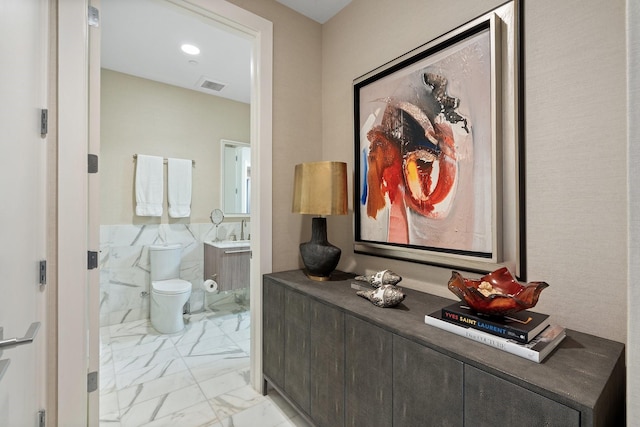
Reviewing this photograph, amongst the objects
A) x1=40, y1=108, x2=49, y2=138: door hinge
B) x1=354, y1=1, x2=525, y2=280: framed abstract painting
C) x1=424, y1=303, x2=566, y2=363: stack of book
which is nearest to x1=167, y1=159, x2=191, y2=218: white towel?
x1=40, y1=108, x2=49, y2=138: door hinge

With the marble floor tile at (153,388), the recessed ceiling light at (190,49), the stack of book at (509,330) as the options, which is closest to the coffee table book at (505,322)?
the stack of book at (509,330)

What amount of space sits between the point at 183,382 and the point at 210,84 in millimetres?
3163

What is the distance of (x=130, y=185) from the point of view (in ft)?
10.8

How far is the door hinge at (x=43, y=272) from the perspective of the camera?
1283mm

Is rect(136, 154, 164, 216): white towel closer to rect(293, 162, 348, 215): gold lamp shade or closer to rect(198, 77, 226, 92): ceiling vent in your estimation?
rect(198, 77, 226, 92): ceiling vent

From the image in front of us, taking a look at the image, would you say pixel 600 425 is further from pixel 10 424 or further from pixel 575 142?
pixel 10 424

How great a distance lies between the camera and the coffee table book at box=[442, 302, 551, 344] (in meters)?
0.93

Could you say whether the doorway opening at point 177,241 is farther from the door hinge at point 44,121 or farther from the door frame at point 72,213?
the door hinge at point 44,121

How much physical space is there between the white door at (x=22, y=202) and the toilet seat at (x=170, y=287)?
1.61 meters

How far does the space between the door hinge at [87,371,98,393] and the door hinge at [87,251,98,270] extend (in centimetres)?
55

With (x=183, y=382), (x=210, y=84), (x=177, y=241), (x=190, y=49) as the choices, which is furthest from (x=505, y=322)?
(x=210, y=84)

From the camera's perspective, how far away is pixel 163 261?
10.8 ft

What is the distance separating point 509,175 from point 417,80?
0.72 meters

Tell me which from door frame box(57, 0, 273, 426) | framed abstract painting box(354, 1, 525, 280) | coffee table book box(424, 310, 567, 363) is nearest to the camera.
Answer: coffee table book box(424, 310, 567, 363)
